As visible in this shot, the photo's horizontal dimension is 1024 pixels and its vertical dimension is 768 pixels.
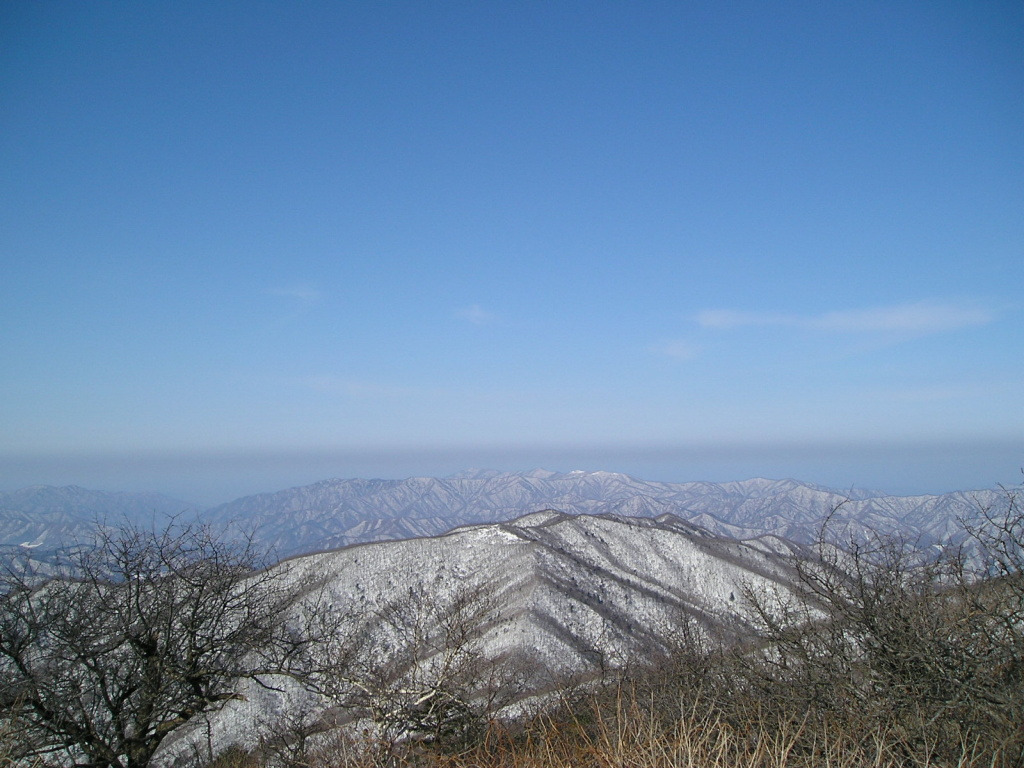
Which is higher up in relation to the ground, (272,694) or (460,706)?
(460,706)

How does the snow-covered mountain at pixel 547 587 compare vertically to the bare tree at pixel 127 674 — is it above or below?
below

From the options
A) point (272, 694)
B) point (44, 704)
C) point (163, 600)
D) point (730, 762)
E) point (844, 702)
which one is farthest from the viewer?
point (272, 694)

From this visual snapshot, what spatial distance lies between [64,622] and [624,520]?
67.1m

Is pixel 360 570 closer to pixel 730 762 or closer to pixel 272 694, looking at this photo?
pixel 272 694

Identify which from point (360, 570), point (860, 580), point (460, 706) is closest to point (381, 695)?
point (460, 706)

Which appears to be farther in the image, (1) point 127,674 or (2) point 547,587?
(2) point 547,587

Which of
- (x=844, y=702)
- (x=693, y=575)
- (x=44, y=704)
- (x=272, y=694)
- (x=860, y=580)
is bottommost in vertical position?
(x=272, y=694)

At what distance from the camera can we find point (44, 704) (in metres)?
12.2

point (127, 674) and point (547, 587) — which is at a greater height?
point (127, 674)

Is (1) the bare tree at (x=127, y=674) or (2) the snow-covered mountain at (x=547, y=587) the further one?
(2) the snow-covered mountain at (x=547, y=587)

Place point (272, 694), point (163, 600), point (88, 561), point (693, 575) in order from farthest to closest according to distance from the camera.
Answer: point (693, 575) < point (272, 694) < point (88, 561) < point (163, 600)

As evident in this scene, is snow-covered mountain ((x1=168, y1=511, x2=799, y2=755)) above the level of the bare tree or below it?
below

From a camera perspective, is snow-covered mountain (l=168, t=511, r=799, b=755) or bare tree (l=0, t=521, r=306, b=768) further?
snow-covered mountain (l=168, t=511, r=799, b=755)

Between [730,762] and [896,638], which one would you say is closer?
[730,762]
